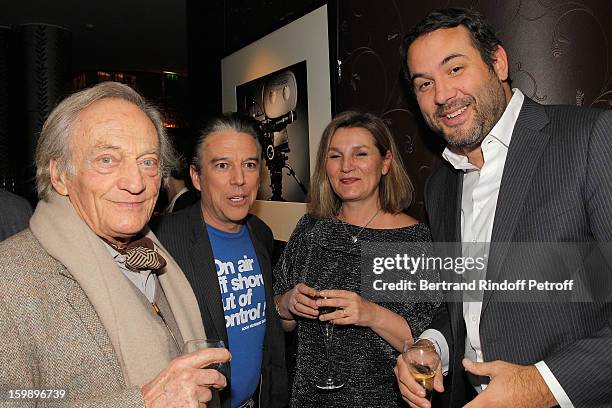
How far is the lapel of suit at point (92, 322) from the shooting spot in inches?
49.6

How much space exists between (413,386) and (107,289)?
100 centimetres

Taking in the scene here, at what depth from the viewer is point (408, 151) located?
2.53 meters

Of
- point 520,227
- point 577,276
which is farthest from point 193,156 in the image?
point 577,276

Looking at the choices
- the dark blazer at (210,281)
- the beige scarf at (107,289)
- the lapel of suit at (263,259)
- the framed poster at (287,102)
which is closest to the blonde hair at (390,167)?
the lapel of suit at (263,259)

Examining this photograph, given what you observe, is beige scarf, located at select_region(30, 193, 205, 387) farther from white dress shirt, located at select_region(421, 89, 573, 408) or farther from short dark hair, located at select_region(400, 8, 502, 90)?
short dark hair, located at select_region(400, 8, 502, 90)

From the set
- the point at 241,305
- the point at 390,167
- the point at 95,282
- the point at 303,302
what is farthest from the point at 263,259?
the point at 95,282

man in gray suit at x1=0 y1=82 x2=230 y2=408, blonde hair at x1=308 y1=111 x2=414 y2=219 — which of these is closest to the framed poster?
blonde hair at x1=308 y1=111 x2=414 y2=219

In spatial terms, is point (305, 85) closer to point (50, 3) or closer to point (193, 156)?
point (193, 156)

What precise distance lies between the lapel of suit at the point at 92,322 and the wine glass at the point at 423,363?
88cm

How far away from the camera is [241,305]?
2.27 meters

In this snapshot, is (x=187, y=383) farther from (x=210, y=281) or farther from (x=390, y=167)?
(x=390, y=167)

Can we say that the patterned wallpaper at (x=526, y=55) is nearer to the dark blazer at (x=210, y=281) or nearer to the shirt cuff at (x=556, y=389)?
the dark blazer at (x=210, y=281)

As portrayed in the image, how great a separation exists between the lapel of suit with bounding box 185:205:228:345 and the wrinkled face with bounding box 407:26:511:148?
3.81 feet

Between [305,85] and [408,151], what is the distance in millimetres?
956
